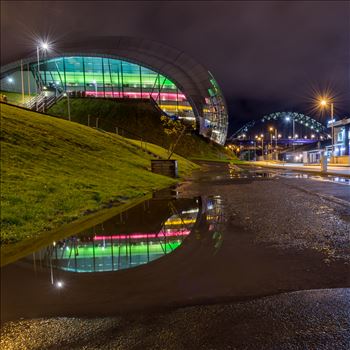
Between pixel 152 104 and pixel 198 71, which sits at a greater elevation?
pixel 198 71

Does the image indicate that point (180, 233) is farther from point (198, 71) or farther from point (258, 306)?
point (198, 71)

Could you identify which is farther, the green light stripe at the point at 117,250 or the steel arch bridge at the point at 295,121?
the steel arch bridge at the point at 295,121

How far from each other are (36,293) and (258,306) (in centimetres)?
284

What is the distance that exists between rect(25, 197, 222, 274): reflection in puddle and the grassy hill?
181 feet

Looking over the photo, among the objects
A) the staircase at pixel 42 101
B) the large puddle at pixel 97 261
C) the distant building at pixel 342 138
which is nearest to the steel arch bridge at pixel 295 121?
the distant building at pixel 342 138

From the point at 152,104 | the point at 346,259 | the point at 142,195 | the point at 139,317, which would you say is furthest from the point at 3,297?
the point at 152,104

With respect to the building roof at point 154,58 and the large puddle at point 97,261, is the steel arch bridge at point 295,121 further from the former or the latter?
the large puddle at point 97,261

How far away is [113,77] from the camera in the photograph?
84.9 meters

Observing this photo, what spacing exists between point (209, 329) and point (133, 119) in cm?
7100

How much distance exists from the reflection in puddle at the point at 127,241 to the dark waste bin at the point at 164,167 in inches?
566

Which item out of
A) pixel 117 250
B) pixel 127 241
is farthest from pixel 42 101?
pixel 117 250

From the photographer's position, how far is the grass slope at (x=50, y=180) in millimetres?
8625

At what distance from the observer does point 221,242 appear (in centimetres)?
679

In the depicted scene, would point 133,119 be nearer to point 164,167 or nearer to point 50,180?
point 164,167
